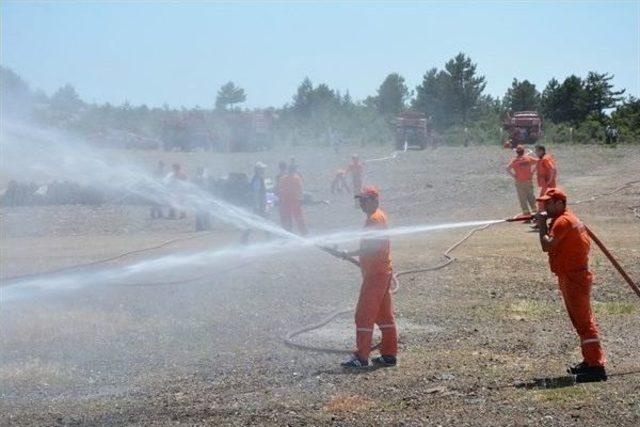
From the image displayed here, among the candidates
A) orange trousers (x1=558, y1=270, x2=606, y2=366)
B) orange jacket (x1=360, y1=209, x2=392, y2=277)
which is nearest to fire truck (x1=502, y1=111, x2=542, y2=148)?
orange jacket (x1=360, y1=209, x2=392, y2=277)

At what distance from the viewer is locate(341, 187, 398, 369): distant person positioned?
10.0 metres

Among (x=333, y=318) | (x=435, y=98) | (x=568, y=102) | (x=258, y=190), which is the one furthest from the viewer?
(x=435, y=98)

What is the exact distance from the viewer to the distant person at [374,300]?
10.0 m

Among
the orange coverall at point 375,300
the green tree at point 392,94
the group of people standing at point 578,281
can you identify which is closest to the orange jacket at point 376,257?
the orange coverall at point 375,300

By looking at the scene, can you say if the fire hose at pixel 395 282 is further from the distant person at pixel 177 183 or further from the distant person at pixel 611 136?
the distant person at pixel 611 136

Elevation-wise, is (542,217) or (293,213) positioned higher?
(542,217)

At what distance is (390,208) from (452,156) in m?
13.1

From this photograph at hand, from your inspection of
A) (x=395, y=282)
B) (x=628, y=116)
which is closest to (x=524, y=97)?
(x=628, y=116)

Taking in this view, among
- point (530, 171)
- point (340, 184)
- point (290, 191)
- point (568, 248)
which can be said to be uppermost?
point (568, 248)

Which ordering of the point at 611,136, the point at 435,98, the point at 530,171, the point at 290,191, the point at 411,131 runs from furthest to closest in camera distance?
the point at 435,98 → the point at 611,136 → the point at 411,131 → the point at 530,171 → the point at 290,191

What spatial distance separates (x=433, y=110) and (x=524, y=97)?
946 centimetres

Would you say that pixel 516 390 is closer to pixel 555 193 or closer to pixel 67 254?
pixel 555 193

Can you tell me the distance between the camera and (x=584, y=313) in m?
8.93

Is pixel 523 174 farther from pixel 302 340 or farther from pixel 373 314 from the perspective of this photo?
pixel 373 314
